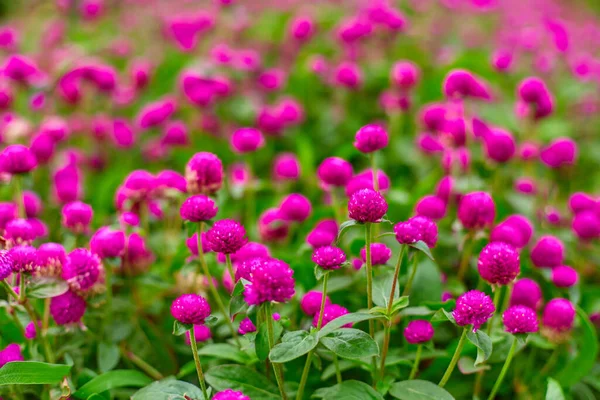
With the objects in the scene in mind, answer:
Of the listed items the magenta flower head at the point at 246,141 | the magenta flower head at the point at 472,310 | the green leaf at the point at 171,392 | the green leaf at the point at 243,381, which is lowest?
the green leaf at the point at 243,381

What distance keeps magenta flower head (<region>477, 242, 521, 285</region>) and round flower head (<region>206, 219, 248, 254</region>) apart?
0.54 m

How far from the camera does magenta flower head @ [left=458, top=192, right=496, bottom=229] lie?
1.66 m

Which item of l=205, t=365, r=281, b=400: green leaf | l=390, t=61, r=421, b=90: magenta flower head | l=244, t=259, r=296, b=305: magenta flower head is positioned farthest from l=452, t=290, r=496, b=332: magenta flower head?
l=390, t=61, r=421, b=90: magenta flower head

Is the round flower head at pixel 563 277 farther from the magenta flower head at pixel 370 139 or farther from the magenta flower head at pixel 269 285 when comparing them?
the magenta flower head at pixel 269 285

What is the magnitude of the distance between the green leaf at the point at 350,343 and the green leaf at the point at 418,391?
6.8 inches

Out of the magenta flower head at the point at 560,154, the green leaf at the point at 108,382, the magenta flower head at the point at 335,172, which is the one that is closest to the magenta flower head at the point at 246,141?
the magenta flower head at the point at 335,172

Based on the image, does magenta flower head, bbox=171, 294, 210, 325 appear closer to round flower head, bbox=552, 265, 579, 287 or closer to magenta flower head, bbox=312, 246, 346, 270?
magenta flower head, bbox=312, 246, 346, 270

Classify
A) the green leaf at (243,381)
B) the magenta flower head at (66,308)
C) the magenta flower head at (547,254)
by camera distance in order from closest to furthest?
1. the green leaf at (243,381)
2. the magenta flower head at (66,308)
3. the magenta flower head at (547,254)

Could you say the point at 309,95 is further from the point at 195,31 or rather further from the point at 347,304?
the point at 347,304

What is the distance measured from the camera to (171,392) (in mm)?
1301

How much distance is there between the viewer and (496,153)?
1988 millimetres

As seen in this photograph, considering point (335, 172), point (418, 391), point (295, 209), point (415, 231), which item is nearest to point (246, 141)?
point (295, 209)

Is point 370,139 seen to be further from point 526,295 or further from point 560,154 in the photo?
point 560,154

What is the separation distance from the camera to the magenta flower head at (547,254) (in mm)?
1737
